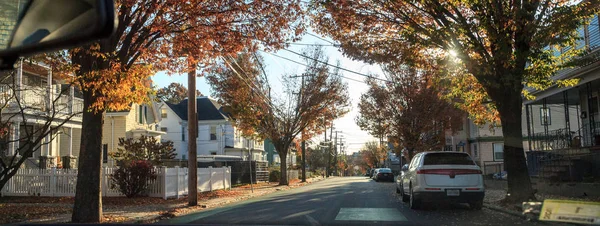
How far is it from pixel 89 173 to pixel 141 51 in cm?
324

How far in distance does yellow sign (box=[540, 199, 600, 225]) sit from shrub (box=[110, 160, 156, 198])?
52.1 feet

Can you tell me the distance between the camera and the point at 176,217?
529 inches

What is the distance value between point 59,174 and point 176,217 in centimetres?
814

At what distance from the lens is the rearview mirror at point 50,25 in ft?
9.91

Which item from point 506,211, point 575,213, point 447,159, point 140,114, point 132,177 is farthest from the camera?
point 140,114

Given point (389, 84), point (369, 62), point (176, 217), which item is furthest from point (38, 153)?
point (389, 84)

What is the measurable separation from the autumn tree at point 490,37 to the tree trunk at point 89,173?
7.12m

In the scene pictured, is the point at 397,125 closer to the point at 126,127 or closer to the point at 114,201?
the point at 126,127

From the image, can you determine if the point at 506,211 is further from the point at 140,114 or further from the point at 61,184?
the point at 140,114

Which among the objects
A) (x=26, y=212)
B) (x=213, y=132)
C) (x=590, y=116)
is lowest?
(x=26, y=212)

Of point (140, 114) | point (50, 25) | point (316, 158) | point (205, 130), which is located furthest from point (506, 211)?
point (316, 158)

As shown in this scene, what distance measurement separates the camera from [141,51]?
1252 centimetres

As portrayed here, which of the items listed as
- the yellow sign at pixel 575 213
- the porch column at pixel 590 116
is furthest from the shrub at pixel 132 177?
the porch column at pixel 590 116

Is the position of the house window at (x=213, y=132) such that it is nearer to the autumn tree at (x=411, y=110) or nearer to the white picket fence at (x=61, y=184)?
the autumn tree at (x=411, y=110)
